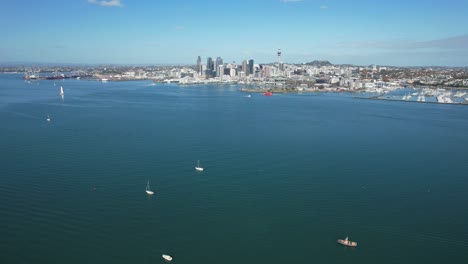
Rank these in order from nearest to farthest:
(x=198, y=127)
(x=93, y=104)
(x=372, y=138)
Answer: (x=372, y=138) < (x=198, y=127) < (x=93, y=104)

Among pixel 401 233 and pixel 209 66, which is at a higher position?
pixel 209 66

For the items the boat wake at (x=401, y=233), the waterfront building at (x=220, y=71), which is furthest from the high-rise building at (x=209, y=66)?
the boat wake at (x=401, y=233)

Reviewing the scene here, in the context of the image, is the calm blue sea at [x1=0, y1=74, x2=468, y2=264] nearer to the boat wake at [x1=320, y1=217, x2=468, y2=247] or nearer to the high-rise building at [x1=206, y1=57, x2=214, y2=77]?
the boat wake at [x1=320, y1=217, x2=468, y2=247]

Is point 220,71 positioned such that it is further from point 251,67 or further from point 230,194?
point 230,194

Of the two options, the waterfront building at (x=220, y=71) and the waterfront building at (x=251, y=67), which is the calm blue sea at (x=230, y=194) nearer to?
the waterfront building at (x=220, y=71)

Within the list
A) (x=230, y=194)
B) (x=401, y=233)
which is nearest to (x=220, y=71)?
(x=230, y=194)

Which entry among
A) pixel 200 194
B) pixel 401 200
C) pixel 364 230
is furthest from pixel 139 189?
pixel 401 200

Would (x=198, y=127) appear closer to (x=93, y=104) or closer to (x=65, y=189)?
(x=65, y=189)

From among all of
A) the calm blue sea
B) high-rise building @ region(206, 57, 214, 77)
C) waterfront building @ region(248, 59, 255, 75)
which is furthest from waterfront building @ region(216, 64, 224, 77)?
the calm blue sea
